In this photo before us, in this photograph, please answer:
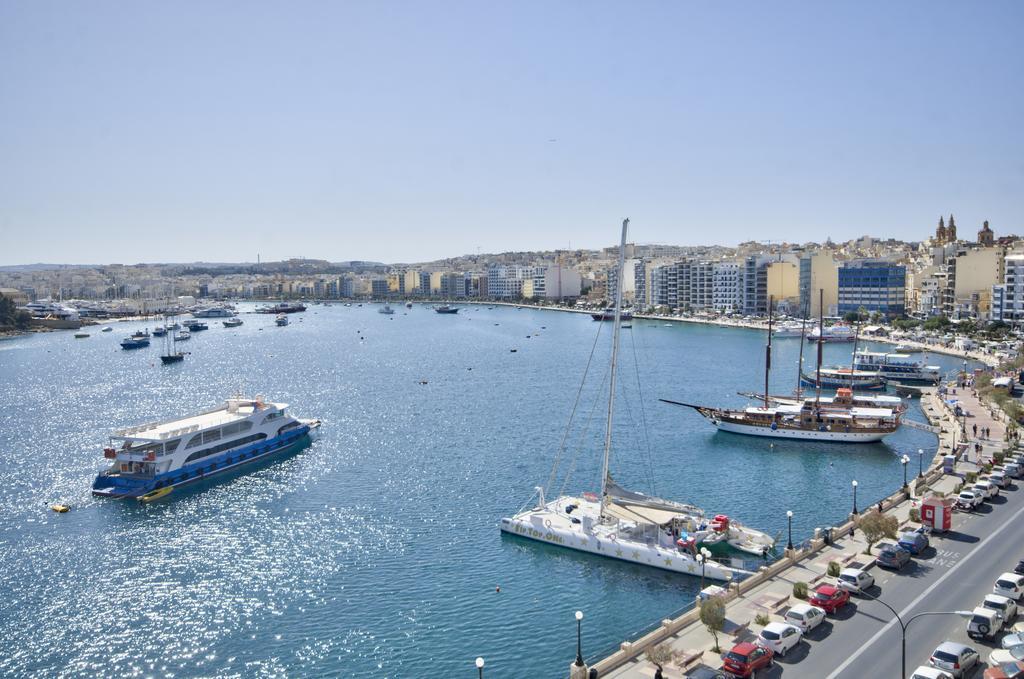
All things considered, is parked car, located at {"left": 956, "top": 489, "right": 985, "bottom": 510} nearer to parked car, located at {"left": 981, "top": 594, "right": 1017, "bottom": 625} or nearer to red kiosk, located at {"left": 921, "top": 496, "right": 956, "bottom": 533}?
red kiosk, located at {"left": 921, "top": 496, "right": 956, "bottom": 533}

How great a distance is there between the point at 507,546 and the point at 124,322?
13885cm

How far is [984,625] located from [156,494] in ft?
92.8

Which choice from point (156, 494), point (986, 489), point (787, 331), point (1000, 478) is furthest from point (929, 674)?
point (787, 331)

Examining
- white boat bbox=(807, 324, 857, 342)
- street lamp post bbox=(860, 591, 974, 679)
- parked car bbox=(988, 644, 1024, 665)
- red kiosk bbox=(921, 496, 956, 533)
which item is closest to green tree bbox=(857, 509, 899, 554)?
red kiosk bbox=(921, 496, 956, 533)

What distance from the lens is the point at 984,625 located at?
613 inches

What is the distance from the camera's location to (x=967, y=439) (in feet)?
113

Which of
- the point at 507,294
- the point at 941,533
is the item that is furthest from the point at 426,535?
the point at 507,294

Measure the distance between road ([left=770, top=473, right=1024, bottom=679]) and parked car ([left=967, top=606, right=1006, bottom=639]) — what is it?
0.57 feet

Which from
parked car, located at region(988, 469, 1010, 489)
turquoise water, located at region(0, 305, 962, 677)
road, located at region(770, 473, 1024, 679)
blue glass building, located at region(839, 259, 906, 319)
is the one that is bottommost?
turquoise water, located at region(0, 305, 962, 677)

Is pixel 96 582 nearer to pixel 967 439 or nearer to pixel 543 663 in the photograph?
pixel 543 663

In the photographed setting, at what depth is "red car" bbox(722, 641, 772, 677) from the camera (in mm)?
14656

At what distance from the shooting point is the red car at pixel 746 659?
1466 centimetres

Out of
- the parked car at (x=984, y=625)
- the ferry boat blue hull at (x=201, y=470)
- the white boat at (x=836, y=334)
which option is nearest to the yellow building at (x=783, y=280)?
the white boat at (x=836, y=334)

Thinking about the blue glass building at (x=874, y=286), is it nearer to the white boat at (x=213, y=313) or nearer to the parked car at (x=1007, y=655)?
the parked car at (x=1007, y=655)
